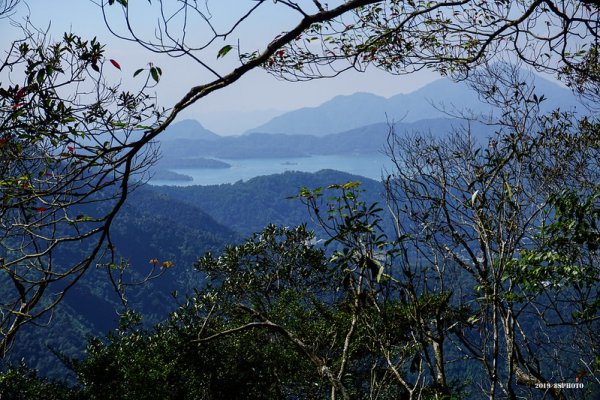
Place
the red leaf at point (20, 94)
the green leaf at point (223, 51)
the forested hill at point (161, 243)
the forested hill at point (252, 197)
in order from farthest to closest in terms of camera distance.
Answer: the forested hill at point (252, 197)
the forested hill at point (161, 243)
the red leaf at point (20, 94)
the green leaf at point (223, 51)

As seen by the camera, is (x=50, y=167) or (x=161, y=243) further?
(x=161, y=243)

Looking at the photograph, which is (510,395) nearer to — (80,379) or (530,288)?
(530,288)

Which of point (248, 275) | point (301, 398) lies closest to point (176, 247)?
point (248, 275)

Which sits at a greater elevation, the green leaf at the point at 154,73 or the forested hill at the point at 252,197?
the green leaf at the point at 154,73

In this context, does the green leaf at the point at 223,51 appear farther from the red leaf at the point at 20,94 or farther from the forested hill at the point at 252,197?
the forested hill at the point at 252,197

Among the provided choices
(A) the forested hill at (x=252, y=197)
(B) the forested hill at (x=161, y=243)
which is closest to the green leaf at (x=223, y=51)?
(B) the forested hill at (x=161, y=243)

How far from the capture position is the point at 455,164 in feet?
21.0

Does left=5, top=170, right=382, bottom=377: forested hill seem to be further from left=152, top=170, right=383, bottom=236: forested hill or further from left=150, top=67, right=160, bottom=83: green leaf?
left=150, top=67, right=160, bottom=83: green leaf

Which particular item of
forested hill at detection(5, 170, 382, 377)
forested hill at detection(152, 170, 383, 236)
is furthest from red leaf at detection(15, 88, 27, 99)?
forested hill at detection(152, 170, 383, 236)

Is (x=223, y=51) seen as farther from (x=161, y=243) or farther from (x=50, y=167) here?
(x=161, y=243)

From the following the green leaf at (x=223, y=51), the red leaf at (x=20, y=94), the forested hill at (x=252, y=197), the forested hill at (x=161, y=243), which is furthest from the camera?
the forested hill at (x=252, y=197)

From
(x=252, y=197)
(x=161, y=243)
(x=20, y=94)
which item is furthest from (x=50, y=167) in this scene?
(x=252, y=197)

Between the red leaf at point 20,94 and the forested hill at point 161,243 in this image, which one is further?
→ the forested hill at point 161,243

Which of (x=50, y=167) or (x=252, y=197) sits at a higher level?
(x=50, y=167)
